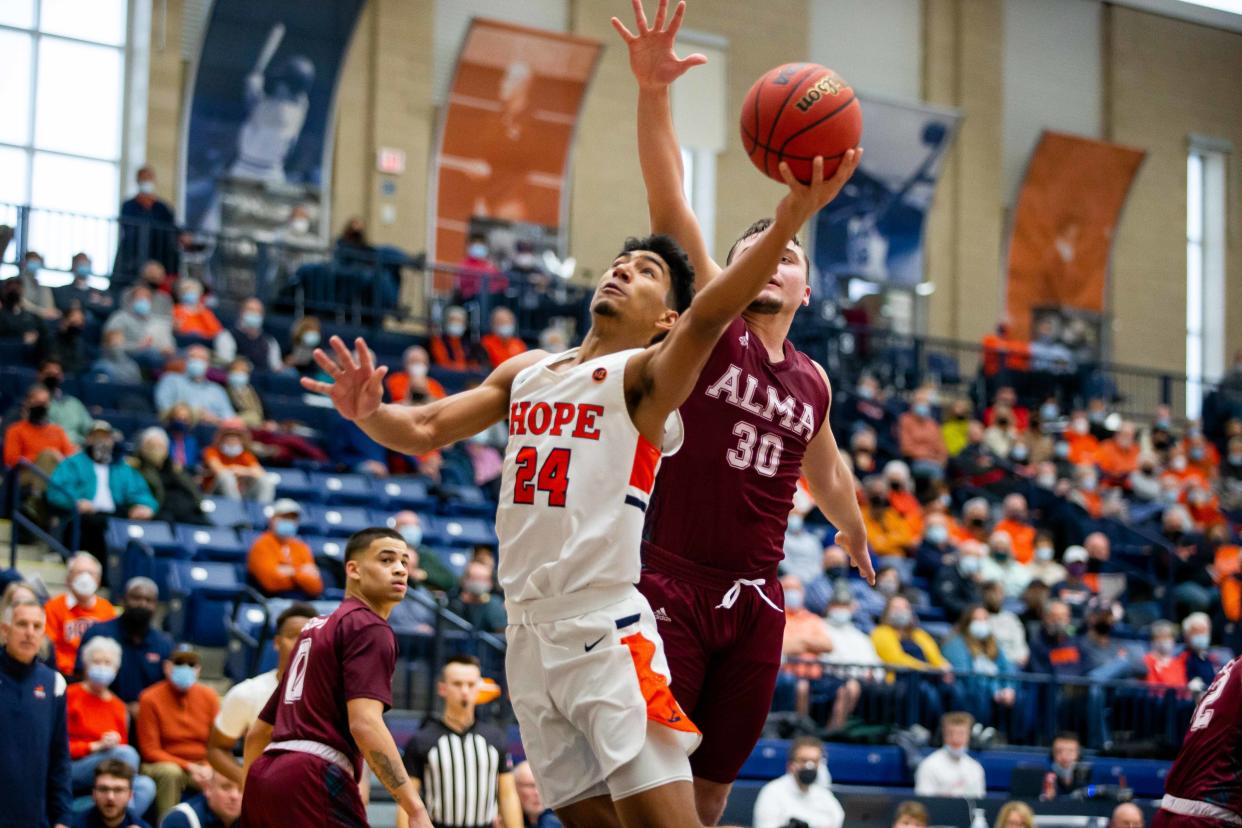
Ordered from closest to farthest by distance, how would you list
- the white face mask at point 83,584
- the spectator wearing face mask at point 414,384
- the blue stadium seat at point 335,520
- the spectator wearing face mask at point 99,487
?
the white face mask at point 83,584, the spectator wearing face mask at point 99,487, the blue stadium seat at point 335,520, the spectator wearing face mask at point 414,384

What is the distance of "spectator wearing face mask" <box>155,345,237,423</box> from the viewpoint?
15.4 metres

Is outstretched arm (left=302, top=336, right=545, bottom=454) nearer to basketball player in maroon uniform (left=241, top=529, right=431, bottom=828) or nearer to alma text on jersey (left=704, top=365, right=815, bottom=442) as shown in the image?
alma text on jersey (left=704, top=365, right=815, bottom=442)

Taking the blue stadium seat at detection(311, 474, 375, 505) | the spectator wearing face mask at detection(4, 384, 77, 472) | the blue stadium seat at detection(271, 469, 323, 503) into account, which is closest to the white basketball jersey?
the spectator wearing face mask at detection(4, 384, 77, 472)

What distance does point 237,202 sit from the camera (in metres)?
21.0

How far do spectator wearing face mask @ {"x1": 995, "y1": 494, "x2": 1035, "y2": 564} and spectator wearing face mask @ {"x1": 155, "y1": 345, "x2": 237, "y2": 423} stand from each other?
8584mm

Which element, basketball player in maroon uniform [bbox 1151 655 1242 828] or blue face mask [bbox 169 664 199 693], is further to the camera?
blue face mask [bbox 169 664 199 693]

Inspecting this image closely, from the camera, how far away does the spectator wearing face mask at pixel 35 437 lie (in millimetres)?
13977

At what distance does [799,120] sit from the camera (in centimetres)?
507

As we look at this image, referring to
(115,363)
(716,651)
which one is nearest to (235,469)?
(115,363)

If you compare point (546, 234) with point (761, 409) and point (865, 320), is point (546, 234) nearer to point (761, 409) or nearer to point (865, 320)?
point (865, 320)

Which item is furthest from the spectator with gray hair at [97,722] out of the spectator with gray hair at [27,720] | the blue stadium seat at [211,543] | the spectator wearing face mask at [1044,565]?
the spectator wearing face mask at [1044,565]

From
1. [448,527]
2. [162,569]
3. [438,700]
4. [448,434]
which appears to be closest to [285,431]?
[448,527]

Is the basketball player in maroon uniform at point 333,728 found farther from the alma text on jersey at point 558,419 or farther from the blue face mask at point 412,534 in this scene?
the blue face mask at point 412,534

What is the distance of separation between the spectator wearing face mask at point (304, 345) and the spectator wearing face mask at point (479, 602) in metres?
4.27
